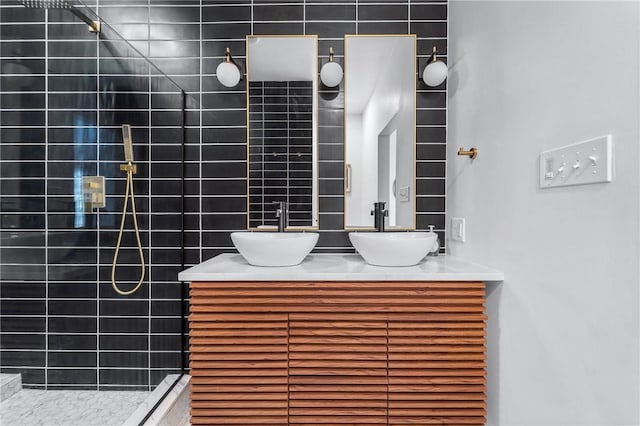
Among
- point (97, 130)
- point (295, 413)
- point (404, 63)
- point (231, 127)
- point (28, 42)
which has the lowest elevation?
point (295, 413)

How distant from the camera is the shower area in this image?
124cm

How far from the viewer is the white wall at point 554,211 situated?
81 cm

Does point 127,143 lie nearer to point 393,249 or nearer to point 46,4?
point 46,4

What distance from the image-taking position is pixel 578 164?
0.92 m

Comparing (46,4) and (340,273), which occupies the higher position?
(46,4)

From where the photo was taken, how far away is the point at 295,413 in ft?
4.32

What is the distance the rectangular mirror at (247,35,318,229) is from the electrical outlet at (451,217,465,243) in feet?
2.53

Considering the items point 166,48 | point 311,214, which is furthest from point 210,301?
point 166,48

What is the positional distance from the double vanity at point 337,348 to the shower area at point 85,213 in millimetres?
599

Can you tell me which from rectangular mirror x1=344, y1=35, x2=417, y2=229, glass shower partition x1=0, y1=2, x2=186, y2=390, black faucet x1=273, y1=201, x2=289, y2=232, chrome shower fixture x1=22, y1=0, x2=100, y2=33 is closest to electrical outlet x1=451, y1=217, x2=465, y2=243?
rectangular mirror x1=344, y1=35, x2=417, y2=229

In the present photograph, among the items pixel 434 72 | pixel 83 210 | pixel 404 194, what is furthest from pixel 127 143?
pixel 434 72

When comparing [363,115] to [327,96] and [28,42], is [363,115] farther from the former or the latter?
[28,42]

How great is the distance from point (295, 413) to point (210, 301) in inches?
22.6

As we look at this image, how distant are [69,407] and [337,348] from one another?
1.28m
